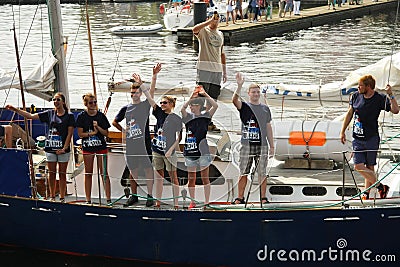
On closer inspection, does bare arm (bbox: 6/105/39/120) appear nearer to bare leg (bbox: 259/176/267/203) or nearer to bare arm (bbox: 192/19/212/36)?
bare arm (bbox: 192/19/212/36)

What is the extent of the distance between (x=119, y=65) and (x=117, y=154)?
70.2 ft

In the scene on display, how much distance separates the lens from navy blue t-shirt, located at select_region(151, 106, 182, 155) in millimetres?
11305

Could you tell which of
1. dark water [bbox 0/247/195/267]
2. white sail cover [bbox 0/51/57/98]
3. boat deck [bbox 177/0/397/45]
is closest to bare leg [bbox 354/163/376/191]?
dark water [bbox 0/247/195/267]

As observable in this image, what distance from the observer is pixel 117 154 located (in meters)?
12.6

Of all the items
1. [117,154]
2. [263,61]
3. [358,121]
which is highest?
[358,121]

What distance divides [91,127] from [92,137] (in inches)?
6.6

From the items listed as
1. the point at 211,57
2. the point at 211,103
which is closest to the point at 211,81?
the point at 211,57

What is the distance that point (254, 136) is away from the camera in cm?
1127

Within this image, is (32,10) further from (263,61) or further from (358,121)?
(358,121)

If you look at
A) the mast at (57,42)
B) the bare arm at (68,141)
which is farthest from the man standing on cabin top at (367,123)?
the mast at (57,42)

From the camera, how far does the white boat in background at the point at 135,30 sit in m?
42.5

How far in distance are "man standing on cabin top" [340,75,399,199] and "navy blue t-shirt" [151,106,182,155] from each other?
235cm

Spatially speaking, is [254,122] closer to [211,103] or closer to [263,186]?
[211,103]

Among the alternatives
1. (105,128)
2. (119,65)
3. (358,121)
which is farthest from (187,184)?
(119,65)
